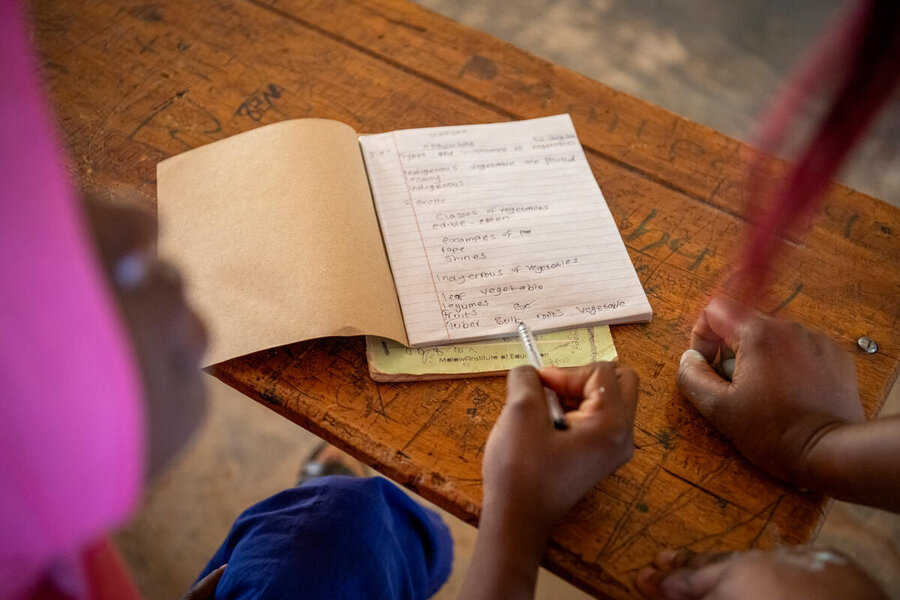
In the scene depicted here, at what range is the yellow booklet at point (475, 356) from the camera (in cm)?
71

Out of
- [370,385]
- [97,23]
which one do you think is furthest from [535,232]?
[97,23]

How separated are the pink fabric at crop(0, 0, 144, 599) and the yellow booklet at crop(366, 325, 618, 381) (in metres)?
0.27

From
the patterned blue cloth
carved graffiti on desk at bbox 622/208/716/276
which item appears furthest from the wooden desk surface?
the patterned blue cloth

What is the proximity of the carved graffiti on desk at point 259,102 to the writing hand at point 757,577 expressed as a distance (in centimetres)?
70

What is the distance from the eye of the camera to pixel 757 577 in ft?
1.67

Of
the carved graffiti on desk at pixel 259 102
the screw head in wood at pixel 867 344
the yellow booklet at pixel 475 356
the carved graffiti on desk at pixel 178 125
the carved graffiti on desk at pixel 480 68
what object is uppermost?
the carved graffiti on desk at pixel 480 68

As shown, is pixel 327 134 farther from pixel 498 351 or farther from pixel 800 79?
pixel 800 79

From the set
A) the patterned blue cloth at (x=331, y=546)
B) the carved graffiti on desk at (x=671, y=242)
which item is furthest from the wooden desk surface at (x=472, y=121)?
the patterned blue cloth at (x=331, y=546)

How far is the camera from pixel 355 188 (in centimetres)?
83

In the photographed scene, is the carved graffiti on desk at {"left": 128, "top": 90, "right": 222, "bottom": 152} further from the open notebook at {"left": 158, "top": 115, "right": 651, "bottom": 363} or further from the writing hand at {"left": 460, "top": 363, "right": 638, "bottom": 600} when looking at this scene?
the writing hand at {"left": 460, "top": 363, "right": 638, "bottom": 600}

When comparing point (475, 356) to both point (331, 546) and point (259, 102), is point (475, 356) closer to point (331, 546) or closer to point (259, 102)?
point (331, 546)

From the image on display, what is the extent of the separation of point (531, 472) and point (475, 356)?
16cm

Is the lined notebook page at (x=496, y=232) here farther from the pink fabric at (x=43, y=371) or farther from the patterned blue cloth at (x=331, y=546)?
the pink fabric at (x=43, y=371)

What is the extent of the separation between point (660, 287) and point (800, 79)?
21.5 inches
